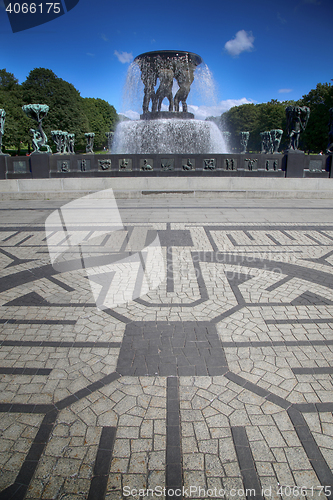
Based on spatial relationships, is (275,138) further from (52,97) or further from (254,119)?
(254,119)

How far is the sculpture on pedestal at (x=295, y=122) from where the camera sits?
18.4 m

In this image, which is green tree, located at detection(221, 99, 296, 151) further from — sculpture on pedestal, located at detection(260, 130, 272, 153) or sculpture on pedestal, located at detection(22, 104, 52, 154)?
sculpture on pedestal, located at detection(22, 104, 52, 154)

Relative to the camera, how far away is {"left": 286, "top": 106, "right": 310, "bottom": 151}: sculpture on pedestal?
18406 millimetres

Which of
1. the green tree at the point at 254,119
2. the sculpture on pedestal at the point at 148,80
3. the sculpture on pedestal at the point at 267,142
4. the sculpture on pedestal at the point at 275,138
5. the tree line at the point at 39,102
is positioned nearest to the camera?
the sculpture on pedestal at the point at 148,80

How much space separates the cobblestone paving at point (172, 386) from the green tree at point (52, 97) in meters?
50.4

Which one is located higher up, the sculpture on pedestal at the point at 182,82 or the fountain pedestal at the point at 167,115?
the sculpture on pedestal at the point at 182,82

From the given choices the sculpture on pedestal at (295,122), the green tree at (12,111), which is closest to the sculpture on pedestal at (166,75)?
the sculpture on pedestal at (295,122)

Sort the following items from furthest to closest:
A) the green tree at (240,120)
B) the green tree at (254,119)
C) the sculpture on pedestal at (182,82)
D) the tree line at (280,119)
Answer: the green tree at (240,120) → the green tree at (254,119) → the tree line at (280,119) → the sculpture on pedestal at (182,82)

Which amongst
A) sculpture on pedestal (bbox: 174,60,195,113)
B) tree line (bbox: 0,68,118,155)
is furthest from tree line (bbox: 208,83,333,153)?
tree line (bbox: 0,68,118,155)

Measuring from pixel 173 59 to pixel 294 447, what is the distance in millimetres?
25198

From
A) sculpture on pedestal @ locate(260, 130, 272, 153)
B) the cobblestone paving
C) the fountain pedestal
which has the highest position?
the fountain pedestal

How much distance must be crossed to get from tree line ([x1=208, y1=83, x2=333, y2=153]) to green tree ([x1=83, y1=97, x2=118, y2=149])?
28.7 m

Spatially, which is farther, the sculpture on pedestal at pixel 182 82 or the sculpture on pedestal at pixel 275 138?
the sculpture on pedestal at pixel 275 138

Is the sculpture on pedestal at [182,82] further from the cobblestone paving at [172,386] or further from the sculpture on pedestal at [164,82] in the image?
the cobblestone paving at [172,386]
